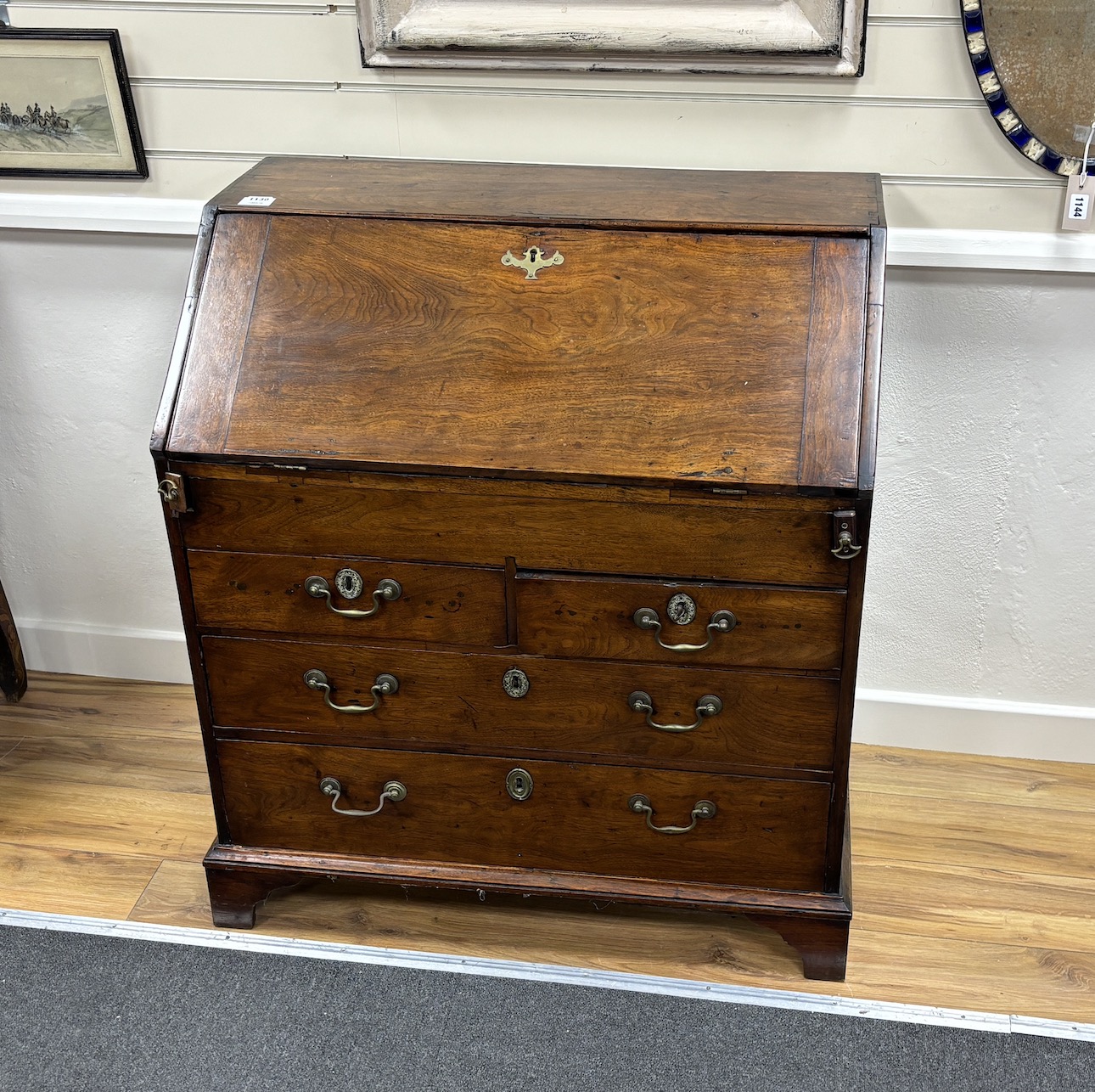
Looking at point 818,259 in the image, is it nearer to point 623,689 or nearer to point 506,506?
point 506,506

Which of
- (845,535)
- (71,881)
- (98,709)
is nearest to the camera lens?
(845,535)

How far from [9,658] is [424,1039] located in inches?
48.9

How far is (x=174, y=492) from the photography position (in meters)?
1.67

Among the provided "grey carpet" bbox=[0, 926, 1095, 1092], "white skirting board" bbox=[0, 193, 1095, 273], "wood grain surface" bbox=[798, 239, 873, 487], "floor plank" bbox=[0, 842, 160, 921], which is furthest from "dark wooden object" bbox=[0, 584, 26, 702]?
"white skirting board" bbox=[0, 193, 1095, 273]

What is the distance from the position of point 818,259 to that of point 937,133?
50 cm

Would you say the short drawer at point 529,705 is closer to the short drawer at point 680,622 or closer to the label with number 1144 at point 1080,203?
the short drawer at point 680,622

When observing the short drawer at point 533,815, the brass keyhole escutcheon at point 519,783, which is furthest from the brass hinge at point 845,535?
the brass keyhole escutcheon at point 519,783

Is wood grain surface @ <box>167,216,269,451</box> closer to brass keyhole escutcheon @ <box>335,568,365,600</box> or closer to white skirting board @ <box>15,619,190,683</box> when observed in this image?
brass keyhole escutcheon @ <box>335,568,365,600</box>

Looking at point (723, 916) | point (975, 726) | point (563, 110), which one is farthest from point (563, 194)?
point (975, 726)

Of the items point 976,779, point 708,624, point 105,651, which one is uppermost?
point 708,624

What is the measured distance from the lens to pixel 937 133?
→ 6.38 ft

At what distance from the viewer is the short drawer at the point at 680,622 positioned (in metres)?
1.63

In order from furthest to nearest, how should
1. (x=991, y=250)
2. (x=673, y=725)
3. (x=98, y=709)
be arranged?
(x=98, y=709)
(x=991, y=250)
(x=673, y=725)

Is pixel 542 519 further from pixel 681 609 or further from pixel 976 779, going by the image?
pixel 976 779
